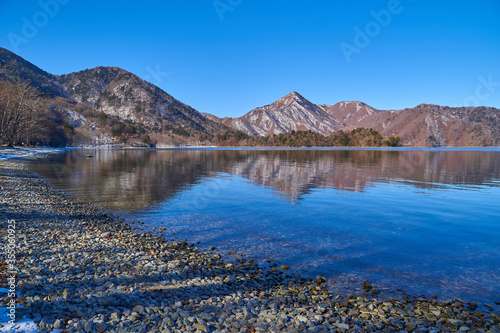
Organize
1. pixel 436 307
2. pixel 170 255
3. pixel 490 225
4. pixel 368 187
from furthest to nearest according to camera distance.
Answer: pixel 368 187 < pixel 490 225 < pixel 170 255 < pixel 436 307

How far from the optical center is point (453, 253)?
16.1 m

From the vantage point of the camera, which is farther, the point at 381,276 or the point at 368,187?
the point at 368,187

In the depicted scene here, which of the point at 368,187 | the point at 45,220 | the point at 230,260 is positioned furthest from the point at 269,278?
the point at 368,187

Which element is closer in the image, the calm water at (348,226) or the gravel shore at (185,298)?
the gravel shore at (185,298)

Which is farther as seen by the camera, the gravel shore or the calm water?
the calm water

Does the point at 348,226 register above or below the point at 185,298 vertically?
below

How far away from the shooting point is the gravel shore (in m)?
8.22

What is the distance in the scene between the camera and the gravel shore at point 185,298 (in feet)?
27.0

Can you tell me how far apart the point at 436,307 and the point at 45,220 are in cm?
2302

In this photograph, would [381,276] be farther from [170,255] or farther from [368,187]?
[368,187]

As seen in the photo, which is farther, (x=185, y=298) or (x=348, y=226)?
(x=348, y=226)

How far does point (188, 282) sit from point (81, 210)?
1739cm

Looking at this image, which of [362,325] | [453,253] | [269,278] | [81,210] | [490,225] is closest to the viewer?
[362,325]

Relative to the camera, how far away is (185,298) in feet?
32.1
